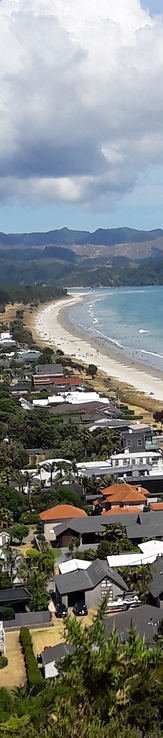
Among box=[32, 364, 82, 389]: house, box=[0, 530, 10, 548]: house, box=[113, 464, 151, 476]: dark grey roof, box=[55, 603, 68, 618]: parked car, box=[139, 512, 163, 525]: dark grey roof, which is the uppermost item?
box=[32, 364, 82, 389]: house

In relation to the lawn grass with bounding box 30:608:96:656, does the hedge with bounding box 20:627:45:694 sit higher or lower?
higher

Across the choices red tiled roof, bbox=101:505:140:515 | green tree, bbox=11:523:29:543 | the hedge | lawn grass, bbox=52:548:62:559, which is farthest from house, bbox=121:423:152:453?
the hedge

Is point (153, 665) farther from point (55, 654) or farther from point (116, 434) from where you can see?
point (116, 434)

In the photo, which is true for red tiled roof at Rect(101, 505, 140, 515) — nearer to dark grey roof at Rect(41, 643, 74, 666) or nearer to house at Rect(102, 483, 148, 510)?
house at Rect(102, 483, 148, 510)

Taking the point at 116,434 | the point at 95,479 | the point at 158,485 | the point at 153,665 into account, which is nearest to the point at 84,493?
the point at 95,479

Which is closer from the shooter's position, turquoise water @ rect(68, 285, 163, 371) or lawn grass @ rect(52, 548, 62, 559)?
lawn grass @ rect(52, 548, 62, 559)

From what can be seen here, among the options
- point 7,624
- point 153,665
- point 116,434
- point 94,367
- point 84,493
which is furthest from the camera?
point 94,367

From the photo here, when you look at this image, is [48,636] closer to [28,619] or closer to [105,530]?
[28,619]
